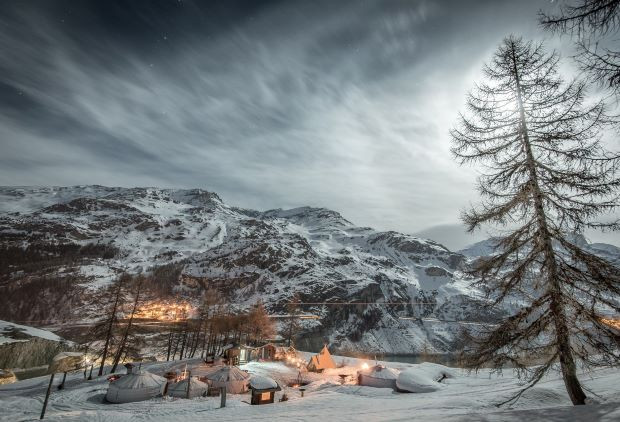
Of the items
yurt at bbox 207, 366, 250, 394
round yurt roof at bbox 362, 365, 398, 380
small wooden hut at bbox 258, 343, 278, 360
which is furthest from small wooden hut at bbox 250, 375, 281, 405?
small wooden hut at bbox 258, 343, 278, 360

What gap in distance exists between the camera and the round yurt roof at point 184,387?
91.7 feet

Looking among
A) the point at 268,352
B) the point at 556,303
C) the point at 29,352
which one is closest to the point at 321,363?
the point at 268,352

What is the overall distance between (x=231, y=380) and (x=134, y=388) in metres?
8.41

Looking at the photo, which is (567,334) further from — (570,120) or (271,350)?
(271,350)

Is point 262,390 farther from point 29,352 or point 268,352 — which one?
point 29,352

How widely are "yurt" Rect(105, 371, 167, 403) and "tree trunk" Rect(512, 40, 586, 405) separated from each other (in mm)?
31059

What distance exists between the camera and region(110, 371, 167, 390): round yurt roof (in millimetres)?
27391

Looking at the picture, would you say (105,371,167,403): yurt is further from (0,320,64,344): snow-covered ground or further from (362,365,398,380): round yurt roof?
(0,320,64,344): snow-covered ground

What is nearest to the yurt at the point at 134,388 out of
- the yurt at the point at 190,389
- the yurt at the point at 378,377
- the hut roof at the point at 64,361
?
the yurt at the point at 190,389

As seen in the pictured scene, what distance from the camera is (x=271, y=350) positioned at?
51719 millimetres

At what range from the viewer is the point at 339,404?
18.5 m

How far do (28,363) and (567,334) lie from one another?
247 feet

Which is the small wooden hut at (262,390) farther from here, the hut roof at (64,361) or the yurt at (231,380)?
the hut roof at (64,361)

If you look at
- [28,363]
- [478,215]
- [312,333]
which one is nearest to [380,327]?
[312,333]
